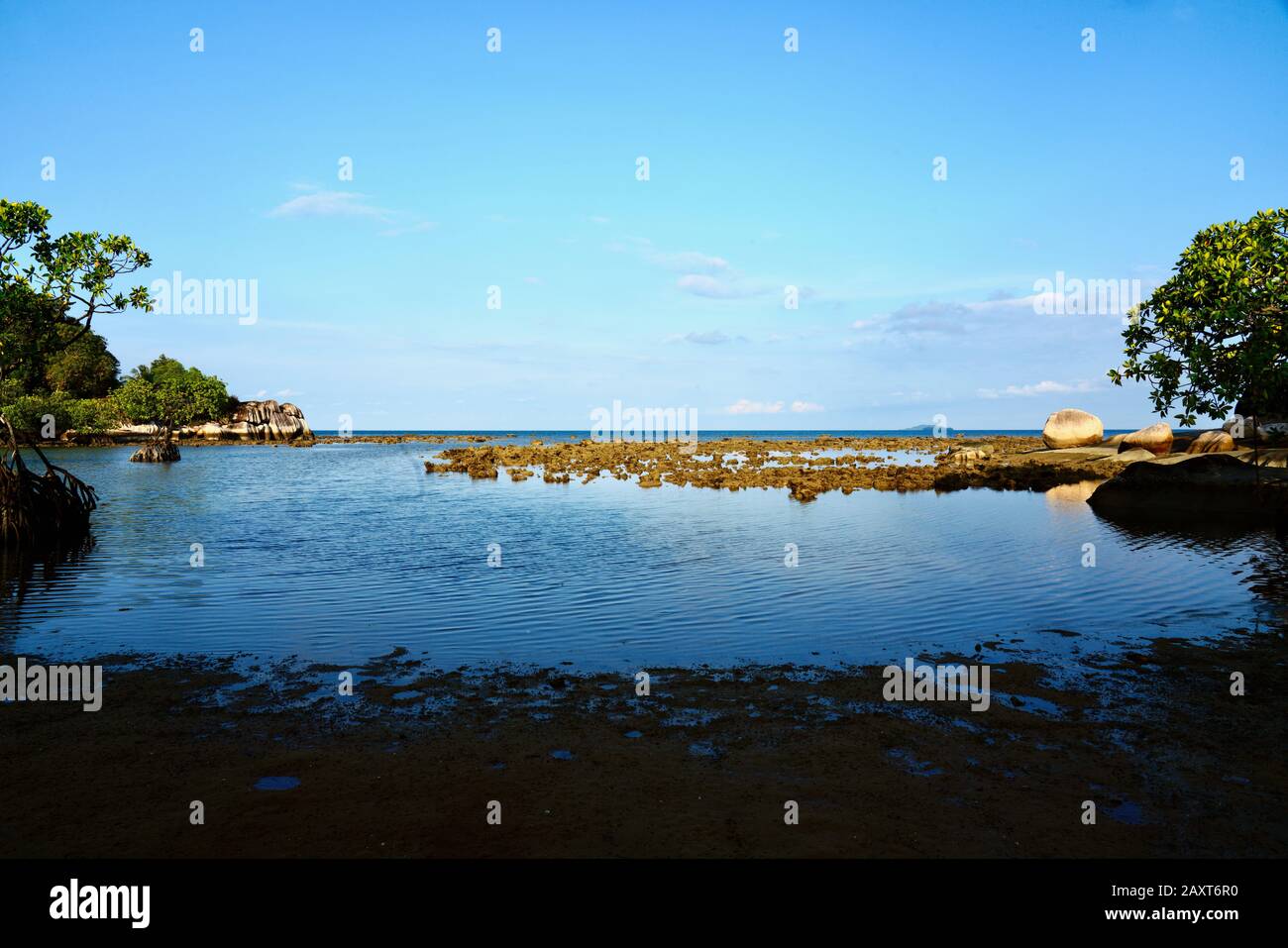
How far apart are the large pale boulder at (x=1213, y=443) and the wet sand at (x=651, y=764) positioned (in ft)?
116

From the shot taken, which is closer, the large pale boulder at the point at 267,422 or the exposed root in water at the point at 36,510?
the exposed root in water at the point at 36,510

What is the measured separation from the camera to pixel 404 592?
16.8 meters

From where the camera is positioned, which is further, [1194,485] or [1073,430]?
[1073,430]

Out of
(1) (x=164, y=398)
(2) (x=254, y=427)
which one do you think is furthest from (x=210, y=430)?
(1) (x=164, y=398)

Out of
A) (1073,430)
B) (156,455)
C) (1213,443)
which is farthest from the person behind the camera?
(156,455)

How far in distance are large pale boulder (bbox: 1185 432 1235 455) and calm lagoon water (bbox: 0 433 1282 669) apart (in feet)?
46.3

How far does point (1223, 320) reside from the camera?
17.8 m

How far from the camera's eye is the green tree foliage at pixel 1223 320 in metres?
17.3

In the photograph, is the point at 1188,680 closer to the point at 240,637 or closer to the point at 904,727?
the point at 904,727

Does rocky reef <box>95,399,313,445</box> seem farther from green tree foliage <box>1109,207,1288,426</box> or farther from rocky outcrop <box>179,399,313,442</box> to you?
green tree foliage <box>1109,207,1288,426</box>

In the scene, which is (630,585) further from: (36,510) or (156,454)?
(156,454)

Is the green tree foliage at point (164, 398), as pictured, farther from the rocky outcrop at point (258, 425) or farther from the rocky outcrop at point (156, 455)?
the rocky outcrop at point (258, 425)

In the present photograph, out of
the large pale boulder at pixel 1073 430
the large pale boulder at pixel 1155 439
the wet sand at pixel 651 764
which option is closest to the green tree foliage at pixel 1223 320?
the wet sand at pixel 651 764

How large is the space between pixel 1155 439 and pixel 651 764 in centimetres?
4993
